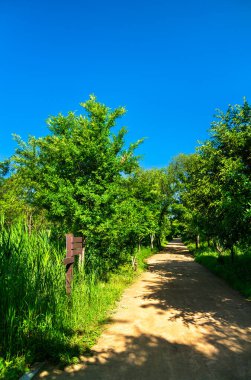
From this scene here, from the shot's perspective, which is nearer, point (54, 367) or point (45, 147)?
point (54, 367)

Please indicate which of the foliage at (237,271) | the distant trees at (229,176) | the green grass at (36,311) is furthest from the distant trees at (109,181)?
the green grass at (36,311)

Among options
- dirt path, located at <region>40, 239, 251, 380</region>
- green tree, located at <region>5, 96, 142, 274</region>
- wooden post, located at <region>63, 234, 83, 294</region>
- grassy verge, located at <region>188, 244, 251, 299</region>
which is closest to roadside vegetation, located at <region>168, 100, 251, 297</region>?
grassy verge, located at <region>188, 244, 251, 299</region>

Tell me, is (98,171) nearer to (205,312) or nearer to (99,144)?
(99,144)

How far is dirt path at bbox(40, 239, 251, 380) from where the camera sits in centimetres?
475

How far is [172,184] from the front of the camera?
43156 mm

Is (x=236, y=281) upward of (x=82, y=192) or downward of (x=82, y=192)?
downward

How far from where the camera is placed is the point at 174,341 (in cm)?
622

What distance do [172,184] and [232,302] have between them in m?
33.8

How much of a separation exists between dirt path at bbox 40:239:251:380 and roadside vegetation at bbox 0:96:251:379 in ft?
1.61

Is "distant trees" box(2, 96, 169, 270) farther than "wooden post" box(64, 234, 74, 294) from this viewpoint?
Yes

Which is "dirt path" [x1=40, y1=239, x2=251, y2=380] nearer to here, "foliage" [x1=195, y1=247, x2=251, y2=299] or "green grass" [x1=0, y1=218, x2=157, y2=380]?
"green grass" [x1=0, y1=218, x2=157, y2=380]

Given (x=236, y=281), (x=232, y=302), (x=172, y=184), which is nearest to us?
(x=232, y=302)

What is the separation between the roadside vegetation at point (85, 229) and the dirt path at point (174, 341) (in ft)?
1.61

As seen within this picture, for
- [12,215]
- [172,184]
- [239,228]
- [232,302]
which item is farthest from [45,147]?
[172,184]
